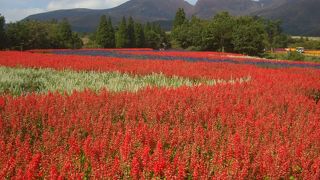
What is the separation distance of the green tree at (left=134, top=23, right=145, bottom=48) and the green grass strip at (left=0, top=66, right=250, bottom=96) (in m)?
53.4

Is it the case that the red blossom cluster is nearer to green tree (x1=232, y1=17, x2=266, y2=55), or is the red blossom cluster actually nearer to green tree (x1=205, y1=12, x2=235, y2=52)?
green tree (x1=232, y1=17, x2=266, y2=55)

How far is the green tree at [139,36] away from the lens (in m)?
68.4

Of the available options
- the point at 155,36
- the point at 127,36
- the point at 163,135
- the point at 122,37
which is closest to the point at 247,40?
the point at 127,36

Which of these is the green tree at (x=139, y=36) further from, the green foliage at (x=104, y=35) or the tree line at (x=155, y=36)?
the green foliage at (x=104, y=35)

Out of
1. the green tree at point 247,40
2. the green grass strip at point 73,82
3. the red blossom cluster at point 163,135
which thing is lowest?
the red blossom cluster at point 163,135

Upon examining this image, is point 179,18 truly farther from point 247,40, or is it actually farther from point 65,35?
point 247,40

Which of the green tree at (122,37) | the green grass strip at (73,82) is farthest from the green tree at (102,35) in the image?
the green grass strip at (73,82)

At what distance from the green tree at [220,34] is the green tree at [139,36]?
632 inches

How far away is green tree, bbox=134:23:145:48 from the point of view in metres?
68.4

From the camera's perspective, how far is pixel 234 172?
4.44 m

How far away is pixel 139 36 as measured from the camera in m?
69.1

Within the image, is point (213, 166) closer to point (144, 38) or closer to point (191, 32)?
point (191, 32)

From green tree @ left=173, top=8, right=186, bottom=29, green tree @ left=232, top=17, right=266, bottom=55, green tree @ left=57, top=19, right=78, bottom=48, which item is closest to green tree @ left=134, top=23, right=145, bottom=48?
green tree @ left=173, top=8, right=186, bottom=29

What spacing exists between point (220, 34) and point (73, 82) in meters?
44.5
